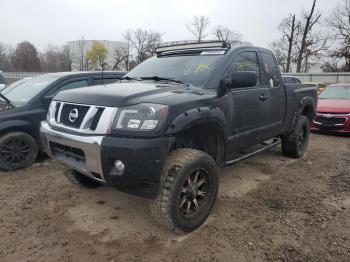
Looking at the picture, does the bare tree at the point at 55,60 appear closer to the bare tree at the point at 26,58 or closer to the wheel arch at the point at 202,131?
the bare tree at the point at 26,58

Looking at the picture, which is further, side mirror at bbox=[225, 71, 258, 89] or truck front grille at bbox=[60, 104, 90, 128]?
side mirror at bbox=[225, 71, 258, 89]

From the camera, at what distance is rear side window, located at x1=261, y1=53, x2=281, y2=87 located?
200 inches

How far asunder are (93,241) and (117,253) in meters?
0.35

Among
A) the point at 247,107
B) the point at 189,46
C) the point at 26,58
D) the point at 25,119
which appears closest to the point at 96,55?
the point at 26,58

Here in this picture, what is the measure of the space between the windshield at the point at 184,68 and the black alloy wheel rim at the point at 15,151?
7.37 feet

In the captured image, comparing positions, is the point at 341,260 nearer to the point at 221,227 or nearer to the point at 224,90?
the point at 221,227

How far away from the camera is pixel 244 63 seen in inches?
182

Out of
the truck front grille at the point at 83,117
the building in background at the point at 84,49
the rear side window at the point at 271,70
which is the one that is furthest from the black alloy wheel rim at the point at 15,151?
the building in background at the point at 84,49

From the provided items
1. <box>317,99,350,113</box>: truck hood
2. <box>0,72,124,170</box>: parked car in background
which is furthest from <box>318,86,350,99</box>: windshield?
<box>0,72,124,170</box>: parked car in background

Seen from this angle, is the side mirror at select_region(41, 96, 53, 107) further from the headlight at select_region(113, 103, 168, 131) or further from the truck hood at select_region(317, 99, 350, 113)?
the truck hood at select_region(317, 99, 350, 113)

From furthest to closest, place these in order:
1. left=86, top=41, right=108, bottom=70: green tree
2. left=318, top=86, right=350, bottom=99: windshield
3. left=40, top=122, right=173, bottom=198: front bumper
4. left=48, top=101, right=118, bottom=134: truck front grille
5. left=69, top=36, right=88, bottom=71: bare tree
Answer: left=69, top=36, right=88, bottom=71: bare tree
left=86, top=41, right=108, bottom=70: green tree
left=318, top=86, right=350, bottom=99: windshield
left=48, top=101, right=118, bottom=134: truck front grille
left=40, top=122, right=173, bottom=198: front bumper

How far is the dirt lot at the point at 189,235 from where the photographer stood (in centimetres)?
317

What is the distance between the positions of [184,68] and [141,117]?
145 centimetres

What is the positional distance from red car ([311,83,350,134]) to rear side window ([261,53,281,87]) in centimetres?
437
